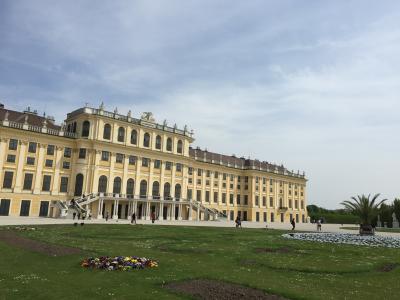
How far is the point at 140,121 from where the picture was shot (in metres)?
69.6

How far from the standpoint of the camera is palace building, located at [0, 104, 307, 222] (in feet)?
182

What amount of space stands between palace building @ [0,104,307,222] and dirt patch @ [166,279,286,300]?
46.0 meters

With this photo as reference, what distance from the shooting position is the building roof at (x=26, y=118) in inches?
2291

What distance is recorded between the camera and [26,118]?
190 feet

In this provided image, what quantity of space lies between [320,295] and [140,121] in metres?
62.3

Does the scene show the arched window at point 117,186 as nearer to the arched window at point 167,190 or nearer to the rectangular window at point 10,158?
the arched window at point 167,190

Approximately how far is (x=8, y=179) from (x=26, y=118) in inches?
422

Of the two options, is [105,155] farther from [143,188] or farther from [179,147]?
[179,147]

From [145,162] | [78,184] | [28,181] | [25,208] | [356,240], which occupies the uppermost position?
[145,162]

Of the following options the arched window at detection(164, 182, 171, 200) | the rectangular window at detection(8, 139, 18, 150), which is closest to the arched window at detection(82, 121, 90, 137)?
the rectangular window at detection(8, 139, 18, 150)

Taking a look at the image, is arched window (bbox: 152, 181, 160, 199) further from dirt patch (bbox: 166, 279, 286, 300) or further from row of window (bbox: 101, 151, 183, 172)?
dirt patch (bbox: 166, 279, 286, 300)

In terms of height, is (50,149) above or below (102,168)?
above

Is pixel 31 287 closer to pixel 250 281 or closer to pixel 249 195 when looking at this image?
pixel 250 281

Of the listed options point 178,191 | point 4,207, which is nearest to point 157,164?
point 178,191
